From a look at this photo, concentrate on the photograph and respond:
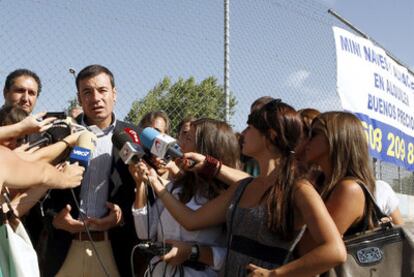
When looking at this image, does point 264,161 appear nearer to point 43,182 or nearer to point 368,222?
point 368,222

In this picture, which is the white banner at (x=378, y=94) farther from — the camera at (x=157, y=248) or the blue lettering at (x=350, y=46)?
the camera at (x=157, y=248)

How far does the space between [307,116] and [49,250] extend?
60.7 inches

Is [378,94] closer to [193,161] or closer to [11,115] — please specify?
[193,161]

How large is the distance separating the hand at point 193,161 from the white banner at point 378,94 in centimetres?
330

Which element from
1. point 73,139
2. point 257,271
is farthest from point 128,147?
point 257,271

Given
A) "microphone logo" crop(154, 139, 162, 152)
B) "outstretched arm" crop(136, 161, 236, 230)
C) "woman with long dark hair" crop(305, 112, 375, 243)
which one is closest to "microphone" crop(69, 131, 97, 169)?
"microphone logo" crop(154, 139, 162, 152)

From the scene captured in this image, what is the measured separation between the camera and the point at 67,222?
250 centimetres

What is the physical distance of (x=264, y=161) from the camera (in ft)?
7.01

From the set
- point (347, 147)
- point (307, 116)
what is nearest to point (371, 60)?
point (307, 116)

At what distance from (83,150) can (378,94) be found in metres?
4.55

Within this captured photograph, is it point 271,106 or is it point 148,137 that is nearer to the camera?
point 271,106

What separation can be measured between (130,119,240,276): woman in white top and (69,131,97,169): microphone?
21cm

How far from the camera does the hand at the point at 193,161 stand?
235cm

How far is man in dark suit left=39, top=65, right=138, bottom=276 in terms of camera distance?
8.39 ft
